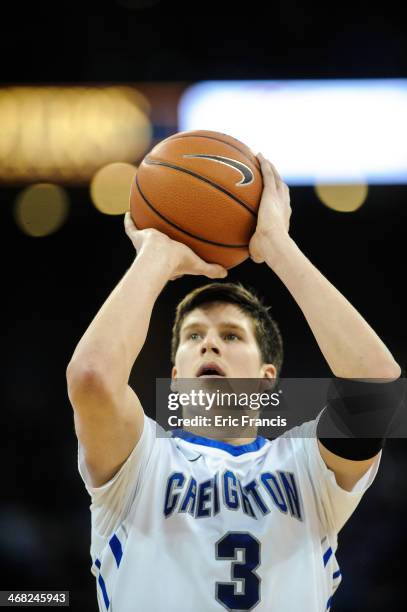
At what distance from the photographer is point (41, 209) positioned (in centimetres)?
652

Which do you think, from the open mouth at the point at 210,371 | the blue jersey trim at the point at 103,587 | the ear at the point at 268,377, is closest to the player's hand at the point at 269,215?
the open mouth at the point at 210,371

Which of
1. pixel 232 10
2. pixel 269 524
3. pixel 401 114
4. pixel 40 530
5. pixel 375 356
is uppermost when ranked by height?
pixel 232 10

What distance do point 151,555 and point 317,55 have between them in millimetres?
5319

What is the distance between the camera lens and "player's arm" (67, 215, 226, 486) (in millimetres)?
1927

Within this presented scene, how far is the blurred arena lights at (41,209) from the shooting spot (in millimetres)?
6430

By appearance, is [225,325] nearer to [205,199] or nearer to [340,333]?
[205,199]

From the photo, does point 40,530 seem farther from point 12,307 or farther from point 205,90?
point 205,90

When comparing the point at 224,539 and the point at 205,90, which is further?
the point at 205,90

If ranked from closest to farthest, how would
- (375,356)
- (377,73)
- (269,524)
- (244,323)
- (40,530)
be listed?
(375,356) → (269,524) → (244,323) → (40,530) → (377,73)

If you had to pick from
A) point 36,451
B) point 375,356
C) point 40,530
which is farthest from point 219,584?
point 36,451

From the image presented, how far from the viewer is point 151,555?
2.10 m

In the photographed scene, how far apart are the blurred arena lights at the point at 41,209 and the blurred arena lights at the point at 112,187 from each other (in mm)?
314

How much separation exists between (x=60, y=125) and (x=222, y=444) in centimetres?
445

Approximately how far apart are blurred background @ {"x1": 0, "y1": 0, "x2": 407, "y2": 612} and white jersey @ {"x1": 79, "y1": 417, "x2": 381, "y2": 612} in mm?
3583
